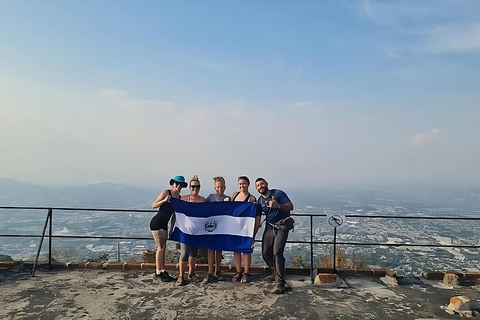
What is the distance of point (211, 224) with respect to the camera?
616cm

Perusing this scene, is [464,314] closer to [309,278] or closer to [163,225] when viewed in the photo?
[309,278]

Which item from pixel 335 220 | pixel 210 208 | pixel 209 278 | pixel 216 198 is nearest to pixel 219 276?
pixel 209 278

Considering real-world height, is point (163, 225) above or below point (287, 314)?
above

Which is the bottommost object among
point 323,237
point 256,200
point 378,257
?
point 378,257

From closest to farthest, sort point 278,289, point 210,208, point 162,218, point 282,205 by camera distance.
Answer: point 278,289 < point 282,205 < point 162,218 < point 210,208

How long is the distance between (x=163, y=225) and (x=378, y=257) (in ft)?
→ 21.3

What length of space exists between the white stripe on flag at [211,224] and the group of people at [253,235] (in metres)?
0.19

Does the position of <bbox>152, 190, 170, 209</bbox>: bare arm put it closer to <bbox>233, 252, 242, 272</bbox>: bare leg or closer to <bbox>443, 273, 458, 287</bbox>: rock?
<bbox>233, 252, 242, 272</bbox>: bare leg

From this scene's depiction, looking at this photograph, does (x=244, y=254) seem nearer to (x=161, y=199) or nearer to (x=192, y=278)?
(x=192, y=278)

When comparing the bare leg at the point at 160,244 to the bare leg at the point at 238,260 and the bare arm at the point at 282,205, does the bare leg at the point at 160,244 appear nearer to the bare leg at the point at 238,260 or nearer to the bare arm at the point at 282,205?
the bare leg at the point at 238,260

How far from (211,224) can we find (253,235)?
0.74m

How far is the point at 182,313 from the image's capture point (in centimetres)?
465

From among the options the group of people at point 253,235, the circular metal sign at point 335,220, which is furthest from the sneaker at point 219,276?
the circular metal sign at point 335,220

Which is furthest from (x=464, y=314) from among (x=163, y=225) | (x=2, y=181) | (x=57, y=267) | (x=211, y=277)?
(x=2, y=181)
